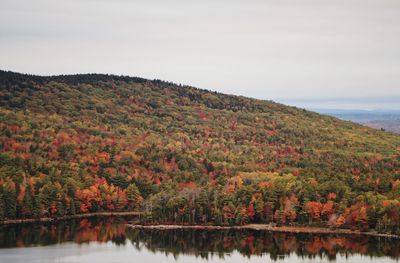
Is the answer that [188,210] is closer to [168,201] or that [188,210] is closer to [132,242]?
[168,201]

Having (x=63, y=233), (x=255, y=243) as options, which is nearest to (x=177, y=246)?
(x=255, y=243)

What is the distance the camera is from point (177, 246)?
148 m

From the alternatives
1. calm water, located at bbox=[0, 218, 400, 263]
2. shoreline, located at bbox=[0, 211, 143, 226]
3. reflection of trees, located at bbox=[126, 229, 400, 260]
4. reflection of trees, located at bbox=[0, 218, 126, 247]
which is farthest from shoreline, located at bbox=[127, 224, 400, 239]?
shoreline, located at bbox=[0, 211, 143, 226]

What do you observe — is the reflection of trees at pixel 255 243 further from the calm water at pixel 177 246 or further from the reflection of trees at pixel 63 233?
the reflection of trees at pixel 63 233

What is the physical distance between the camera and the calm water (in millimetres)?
134500

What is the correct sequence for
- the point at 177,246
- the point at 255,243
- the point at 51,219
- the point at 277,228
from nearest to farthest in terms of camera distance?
1. the point at 177,246
2. the point at 255,243
3. the point at 277,228
4. the point at 51,219

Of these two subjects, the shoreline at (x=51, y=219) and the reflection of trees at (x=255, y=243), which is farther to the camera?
the shoreline at (x=51, y=219)

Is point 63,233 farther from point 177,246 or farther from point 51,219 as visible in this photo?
point 177,246

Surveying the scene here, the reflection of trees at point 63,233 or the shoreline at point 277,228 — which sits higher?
A: the shoreline at point 277,228

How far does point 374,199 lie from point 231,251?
136 ft

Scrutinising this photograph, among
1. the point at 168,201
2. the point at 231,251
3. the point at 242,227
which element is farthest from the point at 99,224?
the point at 231,251

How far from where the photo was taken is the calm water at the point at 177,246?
134500 millimetres

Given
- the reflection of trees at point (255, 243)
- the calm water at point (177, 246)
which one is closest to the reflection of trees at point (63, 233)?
the calm water at point (177, 246)

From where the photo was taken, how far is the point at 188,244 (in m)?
150
